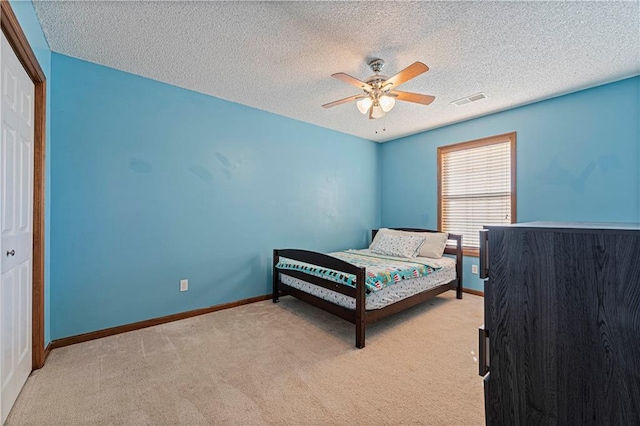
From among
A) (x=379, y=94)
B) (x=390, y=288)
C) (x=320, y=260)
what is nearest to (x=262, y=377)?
(x=320, y=260)

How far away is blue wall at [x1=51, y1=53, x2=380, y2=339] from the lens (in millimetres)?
2438

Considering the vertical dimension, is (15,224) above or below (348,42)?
below

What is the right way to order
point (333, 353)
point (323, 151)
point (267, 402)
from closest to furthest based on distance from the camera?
1. point (267, 402)
2. point (333, 353)
3. point (323, 151)

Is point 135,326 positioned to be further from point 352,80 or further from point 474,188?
Result: point 474,188

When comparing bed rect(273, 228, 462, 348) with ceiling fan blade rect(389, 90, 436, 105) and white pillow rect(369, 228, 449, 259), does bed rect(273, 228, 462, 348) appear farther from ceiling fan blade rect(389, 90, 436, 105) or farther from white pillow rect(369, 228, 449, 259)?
ceiling fan blade rect(389, 90, 436, 105)

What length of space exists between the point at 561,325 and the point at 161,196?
3155 mm

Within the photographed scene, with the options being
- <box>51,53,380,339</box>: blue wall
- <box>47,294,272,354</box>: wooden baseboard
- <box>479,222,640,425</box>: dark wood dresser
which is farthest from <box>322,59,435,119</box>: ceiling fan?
<box>47,294,272,354</box>: wooden baseboard

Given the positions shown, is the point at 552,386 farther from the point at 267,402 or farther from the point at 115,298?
the point at 115,298

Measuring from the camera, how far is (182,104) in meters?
3.02

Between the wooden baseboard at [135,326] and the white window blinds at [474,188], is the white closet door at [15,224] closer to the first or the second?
the wooden baseboard at [135,326]

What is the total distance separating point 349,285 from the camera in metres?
2.54

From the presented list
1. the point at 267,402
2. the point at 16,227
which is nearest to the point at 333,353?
the point at 267,402

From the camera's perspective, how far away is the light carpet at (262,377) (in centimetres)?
160

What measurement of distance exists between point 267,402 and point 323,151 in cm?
339
